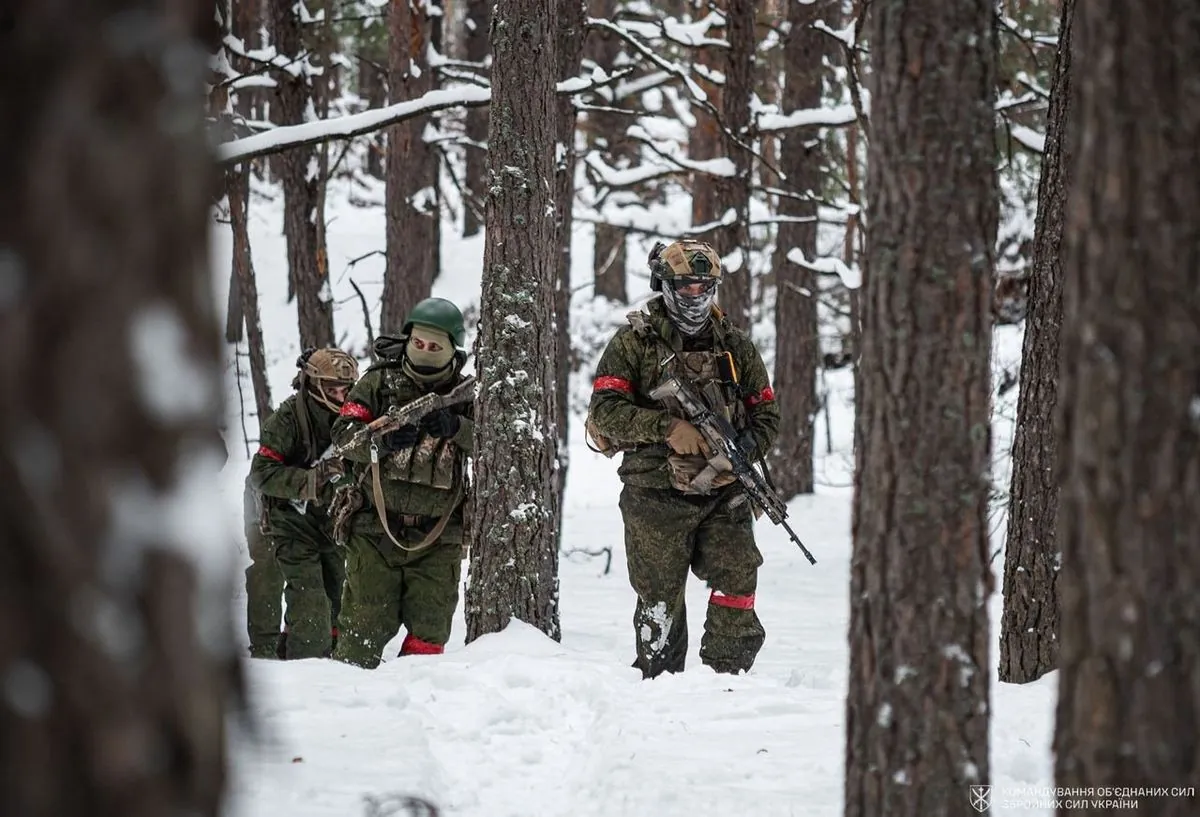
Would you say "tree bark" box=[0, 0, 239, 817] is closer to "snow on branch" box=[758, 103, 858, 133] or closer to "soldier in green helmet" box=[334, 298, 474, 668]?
"soldier in green helmet" box=[334, 298, 474, 668]

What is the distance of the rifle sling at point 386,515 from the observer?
6.34m

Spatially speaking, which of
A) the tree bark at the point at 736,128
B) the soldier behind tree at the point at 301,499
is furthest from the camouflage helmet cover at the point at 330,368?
the tree bark at the point at 736,128

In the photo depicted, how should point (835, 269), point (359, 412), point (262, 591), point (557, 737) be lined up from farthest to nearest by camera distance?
1. point (835, 269)
2. point (262, 591)
3. point (359, 412)
4. point (557, 737)

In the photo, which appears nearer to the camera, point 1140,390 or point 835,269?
point 1140,390

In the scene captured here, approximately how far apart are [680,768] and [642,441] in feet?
6.87

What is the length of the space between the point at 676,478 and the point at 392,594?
1818 mm

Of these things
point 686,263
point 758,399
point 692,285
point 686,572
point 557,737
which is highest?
point 686,263

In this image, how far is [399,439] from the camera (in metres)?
6.38

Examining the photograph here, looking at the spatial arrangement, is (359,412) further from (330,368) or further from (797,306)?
(797,306)

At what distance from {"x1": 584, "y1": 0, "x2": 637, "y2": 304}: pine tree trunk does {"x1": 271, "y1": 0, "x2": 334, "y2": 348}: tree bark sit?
7495 millimetres

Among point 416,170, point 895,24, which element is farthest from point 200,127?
point 416,170

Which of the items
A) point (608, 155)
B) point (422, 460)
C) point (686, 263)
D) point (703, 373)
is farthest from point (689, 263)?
point (608, 155)

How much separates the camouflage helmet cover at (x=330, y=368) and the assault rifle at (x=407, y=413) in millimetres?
897
